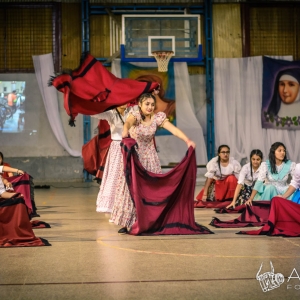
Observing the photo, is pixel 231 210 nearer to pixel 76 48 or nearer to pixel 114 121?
pixel 114 121

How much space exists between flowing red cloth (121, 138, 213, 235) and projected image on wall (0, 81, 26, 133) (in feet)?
27.8

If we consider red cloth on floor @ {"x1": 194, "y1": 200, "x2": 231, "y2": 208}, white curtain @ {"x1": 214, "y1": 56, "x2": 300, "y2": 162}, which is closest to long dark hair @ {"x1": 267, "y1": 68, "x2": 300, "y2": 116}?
white curtain @ {"x1": 214, "y1": 56, "x2": 300, "y2": 162}

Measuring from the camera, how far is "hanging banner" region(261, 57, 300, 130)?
1393 centimetres

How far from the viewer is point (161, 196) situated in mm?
5613

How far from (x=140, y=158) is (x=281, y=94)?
341 inches

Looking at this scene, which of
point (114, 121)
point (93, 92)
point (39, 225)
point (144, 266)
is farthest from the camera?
point (114, 121)

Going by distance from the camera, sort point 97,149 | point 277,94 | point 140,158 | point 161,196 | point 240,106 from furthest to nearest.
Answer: point 277,94
point 240,106
point 97,149
point 140,158
point 161,196

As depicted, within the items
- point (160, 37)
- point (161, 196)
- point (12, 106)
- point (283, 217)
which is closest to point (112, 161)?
point (161, 196)

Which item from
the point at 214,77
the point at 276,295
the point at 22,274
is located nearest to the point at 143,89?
the point at 22,274

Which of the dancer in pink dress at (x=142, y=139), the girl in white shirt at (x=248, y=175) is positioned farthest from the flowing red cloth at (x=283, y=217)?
the girl in white shirt at (x=248, y=175)

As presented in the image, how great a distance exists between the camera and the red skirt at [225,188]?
8297 millimetres

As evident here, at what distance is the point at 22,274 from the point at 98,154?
3.79 meters

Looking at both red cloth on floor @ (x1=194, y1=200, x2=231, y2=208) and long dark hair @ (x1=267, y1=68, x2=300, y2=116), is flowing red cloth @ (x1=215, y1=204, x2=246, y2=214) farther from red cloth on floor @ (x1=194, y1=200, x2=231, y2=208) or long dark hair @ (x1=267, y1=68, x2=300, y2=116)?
long dark hair @ (x1=267, y1=68, x2=300, y2=116)

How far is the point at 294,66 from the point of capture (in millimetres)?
14023
